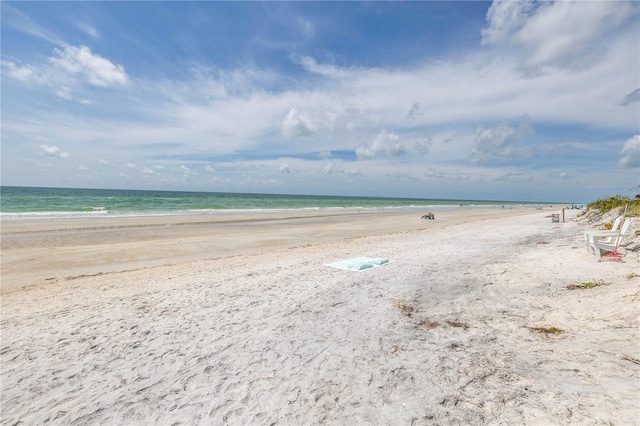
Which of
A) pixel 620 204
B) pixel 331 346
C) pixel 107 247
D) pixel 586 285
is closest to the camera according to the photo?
pixel 331 346

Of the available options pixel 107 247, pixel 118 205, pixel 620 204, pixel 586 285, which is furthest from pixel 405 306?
pixel 118 205

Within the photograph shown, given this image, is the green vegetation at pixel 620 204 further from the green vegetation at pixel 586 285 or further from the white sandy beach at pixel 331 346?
the green vegetation at pixel 586 285

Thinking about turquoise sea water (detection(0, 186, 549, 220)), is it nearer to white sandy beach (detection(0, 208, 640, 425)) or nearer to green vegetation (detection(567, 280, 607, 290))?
white sandy beach (detection(0, 208, 640, 425))

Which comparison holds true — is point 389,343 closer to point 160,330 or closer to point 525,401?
point 525,401

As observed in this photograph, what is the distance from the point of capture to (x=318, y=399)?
3754mm

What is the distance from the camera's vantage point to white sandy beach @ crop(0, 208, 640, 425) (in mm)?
3512

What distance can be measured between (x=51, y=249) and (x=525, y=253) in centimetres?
2021

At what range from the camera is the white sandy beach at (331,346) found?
3.51 metres

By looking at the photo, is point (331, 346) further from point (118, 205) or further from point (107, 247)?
point (118, 205)

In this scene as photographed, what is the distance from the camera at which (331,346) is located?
197 inches

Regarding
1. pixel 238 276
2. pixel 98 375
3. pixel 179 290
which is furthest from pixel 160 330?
pixel 238 276

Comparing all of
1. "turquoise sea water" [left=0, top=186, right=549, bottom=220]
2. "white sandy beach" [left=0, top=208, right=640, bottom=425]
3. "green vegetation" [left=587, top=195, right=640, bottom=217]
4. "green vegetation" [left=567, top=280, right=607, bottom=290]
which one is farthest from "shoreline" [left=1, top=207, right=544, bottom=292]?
"green vegetation" [left=587, top=195, right=640, bottom=217]

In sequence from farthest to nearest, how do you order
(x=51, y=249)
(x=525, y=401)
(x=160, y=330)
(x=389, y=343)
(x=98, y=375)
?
(x=51, y=249), (x=160, y=330), (x=389, y=343), (x=98, y=375), (x=525, y=401)

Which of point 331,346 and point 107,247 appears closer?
point 331,346
